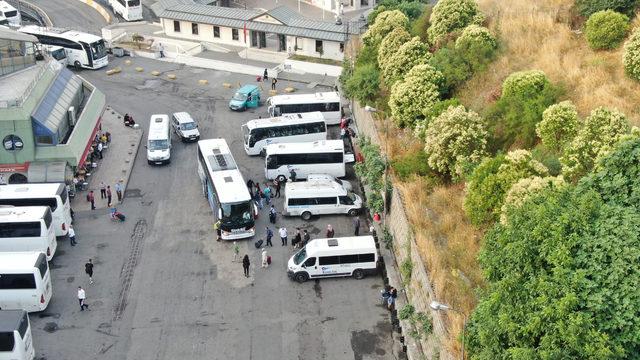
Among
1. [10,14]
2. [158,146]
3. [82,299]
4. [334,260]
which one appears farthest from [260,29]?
[82,299]

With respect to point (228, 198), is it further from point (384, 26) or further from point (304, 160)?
point (384, 26)

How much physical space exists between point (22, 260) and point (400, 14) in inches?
1166

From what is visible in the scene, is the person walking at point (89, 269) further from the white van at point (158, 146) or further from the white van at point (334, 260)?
the white van at point (158, 146)

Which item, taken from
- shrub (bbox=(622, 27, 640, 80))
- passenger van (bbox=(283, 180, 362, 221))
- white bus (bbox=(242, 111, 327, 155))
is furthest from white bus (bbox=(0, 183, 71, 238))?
shrub (bbox=(622, 27, 640, 80))

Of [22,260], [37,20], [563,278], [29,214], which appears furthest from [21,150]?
[37,20]

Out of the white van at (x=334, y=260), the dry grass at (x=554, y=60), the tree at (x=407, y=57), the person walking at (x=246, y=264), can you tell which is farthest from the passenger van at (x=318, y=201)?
the tree at (x=407, y=57)

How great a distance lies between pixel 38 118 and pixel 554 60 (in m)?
25.9

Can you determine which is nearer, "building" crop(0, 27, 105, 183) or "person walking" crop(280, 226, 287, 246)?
"person walking" crop(280, 226, 287, 246)

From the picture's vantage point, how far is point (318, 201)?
36031 millimetres

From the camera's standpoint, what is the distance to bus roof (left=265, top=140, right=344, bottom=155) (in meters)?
39.1

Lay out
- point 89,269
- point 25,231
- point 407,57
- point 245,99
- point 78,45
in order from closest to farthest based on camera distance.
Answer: point 89,269
point 25,231
point 407,57
point 245,99
point 78,45

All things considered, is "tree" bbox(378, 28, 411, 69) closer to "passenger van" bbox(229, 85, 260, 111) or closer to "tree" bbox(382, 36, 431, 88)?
"tree" bbox(382, 36, 431, 88)

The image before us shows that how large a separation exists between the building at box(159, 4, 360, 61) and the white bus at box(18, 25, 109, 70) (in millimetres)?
7394

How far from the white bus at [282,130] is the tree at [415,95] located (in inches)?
264
